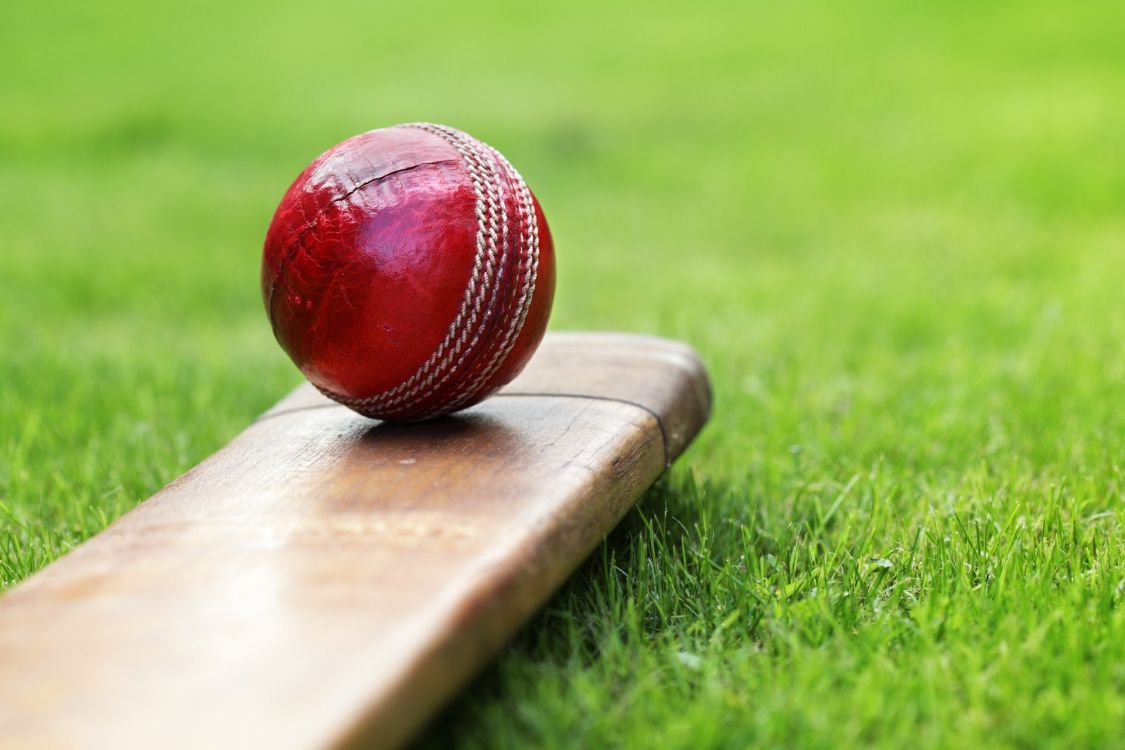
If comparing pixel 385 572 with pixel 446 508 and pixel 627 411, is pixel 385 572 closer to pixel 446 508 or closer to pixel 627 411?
pixel 446 508

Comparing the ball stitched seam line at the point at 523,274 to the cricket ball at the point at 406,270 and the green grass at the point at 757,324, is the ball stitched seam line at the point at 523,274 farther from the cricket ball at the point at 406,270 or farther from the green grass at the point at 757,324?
the green grass at the point at 757,324

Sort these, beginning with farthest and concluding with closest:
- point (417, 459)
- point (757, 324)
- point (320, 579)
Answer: point (757, 324) < point (417, 459) < point (320, 579)

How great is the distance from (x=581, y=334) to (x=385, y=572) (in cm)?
157

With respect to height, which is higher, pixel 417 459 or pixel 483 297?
pixel 483 297

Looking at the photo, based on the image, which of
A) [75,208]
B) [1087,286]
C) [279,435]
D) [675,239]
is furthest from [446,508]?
[75,208]

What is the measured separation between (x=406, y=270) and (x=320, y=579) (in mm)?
688

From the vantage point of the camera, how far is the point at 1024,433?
10.0 feet

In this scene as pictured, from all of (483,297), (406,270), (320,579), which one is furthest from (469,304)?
(320,579)

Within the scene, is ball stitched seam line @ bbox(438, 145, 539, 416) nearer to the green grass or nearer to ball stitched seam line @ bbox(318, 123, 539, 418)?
ball stitched seam line @ bbox(318, 123, 539, 418)

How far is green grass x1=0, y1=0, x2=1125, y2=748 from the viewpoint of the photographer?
181cm

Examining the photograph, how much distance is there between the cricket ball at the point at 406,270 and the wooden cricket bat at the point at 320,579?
16 centimetres

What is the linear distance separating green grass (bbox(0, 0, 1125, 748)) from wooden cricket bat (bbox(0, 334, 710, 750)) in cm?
20

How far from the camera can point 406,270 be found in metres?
2.14

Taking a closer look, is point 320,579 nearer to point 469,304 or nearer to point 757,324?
point 469,304
